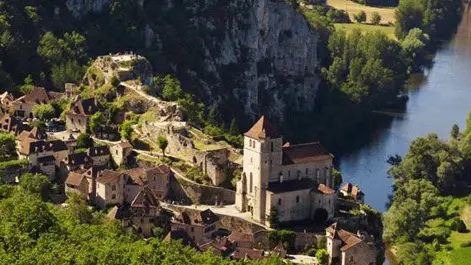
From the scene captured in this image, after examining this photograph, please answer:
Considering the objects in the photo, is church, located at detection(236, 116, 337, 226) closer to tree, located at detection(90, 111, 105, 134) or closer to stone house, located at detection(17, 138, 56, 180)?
stone house, located at detection(17, 138, 56, 180)

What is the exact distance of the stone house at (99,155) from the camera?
68.4 m

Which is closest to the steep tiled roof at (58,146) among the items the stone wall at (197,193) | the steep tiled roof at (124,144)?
the steep tiled roof at (124,144)

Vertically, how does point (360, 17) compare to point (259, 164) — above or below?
below

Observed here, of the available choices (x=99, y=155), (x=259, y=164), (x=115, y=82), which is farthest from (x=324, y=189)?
(x=115, y=82)

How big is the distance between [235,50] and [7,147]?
47.5m

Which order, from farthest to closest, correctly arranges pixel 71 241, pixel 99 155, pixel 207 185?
pixel 99 155
pixel 207 185
pixel 71 241

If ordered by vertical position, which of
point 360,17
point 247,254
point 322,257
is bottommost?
point 360,17

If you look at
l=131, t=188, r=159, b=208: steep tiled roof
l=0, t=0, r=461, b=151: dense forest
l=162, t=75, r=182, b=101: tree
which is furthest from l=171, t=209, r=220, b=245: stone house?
l=162, t=75, r=182, b=101: tree

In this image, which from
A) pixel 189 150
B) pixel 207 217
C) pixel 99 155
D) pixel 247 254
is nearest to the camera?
pixel 247 254

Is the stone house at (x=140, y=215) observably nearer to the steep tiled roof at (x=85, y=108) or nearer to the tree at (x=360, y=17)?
the steep tiled roof at (x=85, y=108)

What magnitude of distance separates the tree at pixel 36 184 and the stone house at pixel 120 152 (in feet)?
18.9

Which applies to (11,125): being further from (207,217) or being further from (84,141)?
(207,217)

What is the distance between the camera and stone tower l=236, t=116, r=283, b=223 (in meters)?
63.2

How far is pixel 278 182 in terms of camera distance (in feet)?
211
